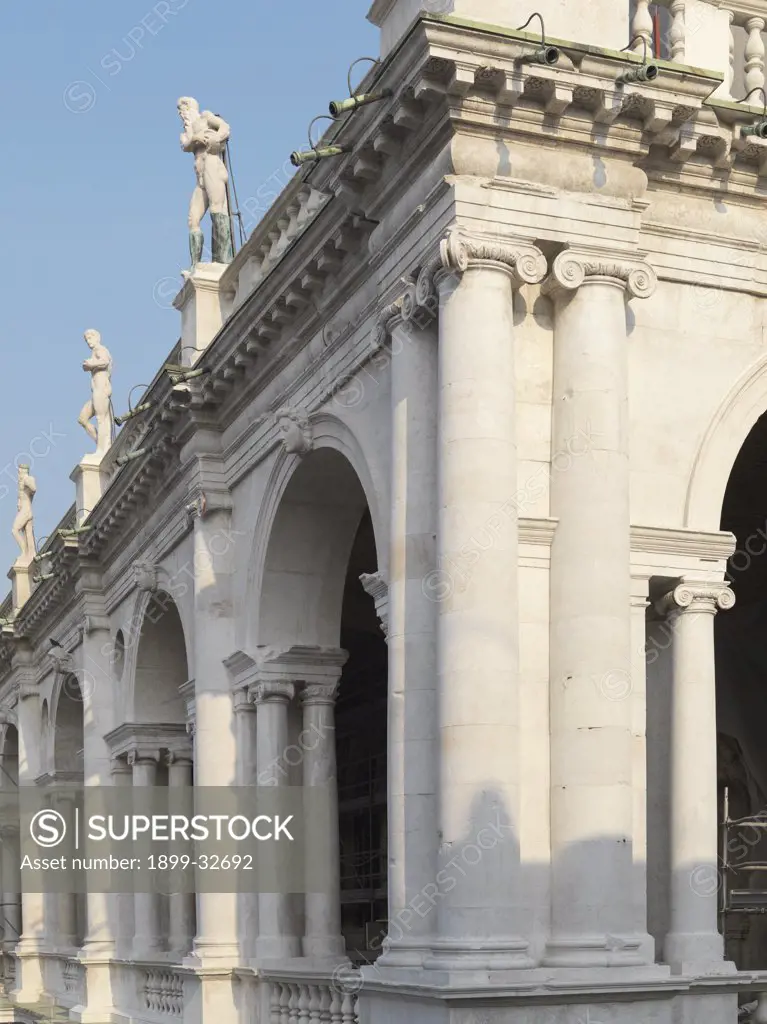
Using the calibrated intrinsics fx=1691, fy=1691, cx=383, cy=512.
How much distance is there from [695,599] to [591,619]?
168 centimetres

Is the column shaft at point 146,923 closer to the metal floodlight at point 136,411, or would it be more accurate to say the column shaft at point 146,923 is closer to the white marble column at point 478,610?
the metal floodlight at point 136,411

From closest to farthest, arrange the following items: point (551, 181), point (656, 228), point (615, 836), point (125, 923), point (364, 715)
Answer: point (615, 836) → point (551, 181) → point (656, 228) → point (125, 923) → point (364, 715)

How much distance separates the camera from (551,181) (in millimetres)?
14891

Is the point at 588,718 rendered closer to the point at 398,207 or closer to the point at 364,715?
the point at 398,207

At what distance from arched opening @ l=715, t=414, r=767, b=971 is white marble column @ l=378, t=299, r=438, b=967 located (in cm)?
883

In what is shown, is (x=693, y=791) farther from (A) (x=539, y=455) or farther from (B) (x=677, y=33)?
(B) (x=677, y=33)

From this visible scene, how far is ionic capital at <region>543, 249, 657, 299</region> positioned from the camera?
1479 centimetres

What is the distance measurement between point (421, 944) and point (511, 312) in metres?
5.44

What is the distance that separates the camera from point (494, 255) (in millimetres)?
14445

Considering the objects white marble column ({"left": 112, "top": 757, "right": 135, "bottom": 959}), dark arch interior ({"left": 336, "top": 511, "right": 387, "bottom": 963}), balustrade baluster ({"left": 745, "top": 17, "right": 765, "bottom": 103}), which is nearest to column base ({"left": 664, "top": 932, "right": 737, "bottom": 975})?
balustrade baluster ({"left": 745, "top": 17, "right": 765, "bottom": 103})

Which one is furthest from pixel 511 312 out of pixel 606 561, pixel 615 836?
pixel 615 836

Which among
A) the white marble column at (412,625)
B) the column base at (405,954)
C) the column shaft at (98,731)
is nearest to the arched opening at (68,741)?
the column shaft at (98,731)

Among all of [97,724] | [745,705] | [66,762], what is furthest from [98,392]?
[745,705]

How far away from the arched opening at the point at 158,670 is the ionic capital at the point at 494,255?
43.6 ft
